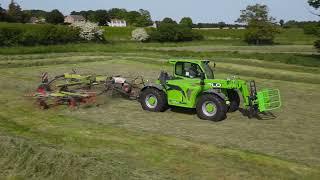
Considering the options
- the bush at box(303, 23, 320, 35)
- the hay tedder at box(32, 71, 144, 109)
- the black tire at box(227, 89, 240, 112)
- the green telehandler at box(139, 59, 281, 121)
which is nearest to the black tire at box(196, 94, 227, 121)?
the green telehandler at box(139, 59, 281, 121)

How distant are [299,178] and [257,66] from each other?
25.7m

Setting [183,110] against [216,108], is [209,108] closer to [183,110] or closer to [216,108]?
[216,108]

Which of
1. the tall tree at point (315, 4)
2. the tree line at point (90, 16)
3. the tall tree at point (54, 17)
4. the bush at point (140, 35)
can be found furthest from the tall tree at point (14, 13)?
the tall tree at point (315, 4)

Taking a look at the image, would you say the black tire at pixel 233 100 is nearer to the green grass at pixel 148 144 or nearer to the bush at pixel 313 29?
the green grass at pixel 148 144

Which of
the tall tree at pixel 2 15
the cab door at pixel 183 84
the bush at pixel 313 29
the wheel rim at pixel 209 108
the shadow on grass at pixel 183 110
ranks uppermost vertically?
the tall tree at pixel 2 15

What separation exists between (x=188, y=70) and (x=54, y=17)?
340ft

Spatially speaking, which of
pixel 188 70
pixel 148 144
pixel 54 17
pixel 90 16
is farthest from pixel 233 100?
pixel 90 16

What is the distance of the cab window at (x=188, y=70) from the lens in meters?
16.2

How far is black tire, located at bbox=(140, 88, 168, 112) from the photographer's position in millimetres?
16188

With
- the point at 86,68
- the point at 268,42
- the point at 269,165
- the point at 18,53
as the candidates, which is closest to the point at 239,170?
the point at 269,165

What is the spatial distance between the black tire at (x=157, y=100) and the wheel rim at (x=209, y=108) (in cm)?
169

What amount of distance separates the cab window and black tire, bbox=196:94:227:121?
125 centimetres

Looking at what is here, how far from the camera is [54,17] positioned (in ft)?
376

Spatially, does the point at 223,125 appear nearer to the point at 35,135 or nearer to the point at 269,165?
the point at 269,165
